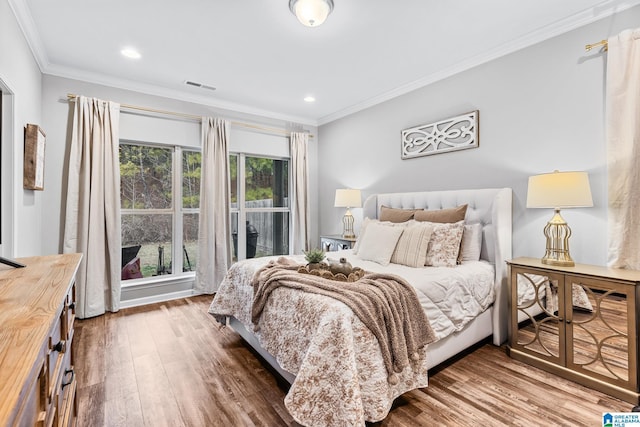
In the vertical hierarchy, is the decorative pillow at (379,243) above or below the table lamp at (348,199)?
below

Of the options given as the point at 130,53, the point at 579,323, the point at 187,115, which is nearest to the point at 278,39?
the point at 130,53

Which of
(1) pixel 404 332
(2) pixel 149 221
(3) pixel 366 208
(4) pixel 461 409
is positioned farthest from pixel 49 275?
(3) pixel 366 208

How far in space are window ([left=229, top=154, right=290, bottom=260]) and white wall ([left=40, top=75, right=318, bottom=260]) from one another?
0.43m

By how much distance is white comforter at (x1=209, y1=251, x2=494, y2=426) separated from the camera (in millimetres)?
1517

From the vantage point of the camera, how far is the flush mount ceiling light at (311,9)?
2154mm

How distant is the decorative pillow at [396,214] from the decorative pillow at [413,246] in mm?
435

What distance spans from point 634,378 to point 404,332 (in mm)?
1377

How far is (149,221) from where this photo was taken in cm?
398

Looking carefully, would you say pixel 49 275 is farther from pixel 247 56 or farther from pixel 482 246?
pixel 482 246

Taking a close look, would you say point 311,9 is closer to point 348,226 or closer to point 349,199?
point 349,199

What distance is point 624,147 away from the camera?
7.31ft

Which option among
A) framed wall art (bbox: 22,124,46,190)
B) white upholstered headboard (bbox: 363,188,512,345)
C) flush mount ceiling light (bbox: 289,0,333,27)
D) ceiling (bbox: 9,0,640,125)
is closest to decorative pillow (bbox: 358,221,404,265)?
white upholstered headboard (bbox: 363,188,512,345)

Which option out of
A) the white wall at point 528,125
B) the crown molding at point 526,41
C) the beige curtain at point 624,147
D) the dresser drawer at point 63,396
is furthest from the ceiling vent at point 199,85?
the beige curtain at point 624,147

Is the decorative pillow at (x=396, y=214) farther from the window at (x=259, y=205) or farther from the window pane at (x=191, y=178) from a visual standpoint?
the window pane at (x=191, y=178)
